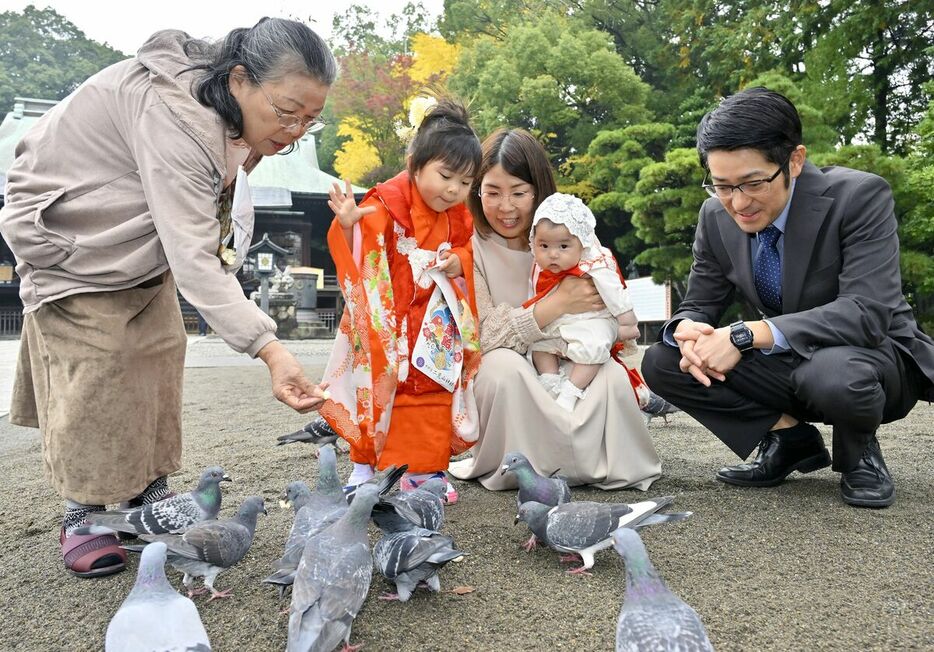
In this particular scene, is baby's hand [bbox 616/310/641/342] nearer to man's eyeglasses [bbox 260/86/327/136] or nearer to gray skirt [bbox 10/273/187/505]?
man's eyeglasses [bbox 260/86/327/136]

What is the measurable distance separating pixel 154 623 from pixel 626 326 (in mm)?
2558

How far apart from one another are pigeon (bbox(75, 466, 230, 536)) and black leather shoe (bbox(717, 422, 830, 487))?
2.36m

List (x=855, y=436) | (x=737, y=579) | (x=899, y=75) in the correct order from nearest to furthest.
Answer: (x=737, y=579) → (x=855, y=436) → (x=899, y=75)

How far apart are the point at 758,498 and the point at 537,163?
1892mm

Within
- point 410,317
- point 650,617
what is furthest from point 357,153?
point 650,617

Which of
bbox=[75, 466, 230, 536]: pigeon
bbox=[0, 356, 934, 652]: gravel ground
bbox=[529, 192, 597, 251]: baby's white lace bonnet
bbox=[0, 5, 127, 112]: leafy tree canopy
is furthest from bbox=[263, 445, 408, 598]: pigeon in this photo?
bbox=[0, 5, 127, 112]: leafy tree canopy

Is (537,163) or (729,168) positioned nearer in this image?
(729,168)

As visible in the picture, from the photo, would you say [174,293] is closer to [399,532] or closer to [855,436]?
[399,532]

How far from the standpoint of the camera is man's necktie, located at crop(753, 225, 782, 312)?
10.5 ft

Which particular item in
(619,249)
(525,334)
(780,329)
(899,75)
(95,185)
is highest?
(899,75)

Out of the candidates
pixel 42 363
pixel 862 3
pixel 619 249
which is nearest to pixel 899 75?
pixel 862 3

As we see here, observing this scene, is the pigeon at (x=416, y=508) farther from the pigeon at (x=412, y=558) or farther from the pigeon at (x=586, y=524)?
the pigeon at (x=586, y=524)

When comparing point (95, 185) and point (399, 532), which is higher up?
point (95, 185)

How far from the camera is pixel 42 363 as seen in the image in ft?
8.50
